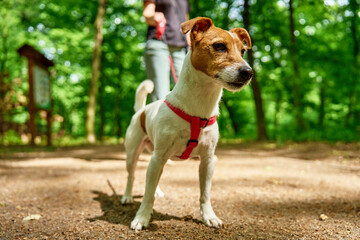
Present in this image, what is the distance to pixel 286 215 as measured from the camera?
7.95 ft

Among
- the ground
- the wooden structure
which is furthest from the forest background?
the ground

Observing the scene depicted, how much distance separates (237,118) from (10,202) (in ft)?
57.9

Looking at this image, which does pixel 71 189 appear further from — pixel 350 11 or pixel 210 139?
pixel 350 11

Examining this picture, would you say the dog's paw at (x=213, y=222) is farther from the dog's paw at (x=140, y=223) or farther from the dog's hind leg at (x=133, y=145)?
the dog's hind leg at (x=133, y=145)

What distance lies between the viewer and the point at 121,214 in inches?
98.2

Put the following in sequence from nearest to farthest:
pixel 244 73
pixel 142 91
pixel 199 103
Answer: pixel 244 73
pixel 199 103
pixel 142 91

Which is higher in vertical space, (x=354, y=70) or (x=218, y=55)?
(x=354, y=70)

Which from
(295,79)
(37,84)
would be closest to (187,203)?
(37,84)

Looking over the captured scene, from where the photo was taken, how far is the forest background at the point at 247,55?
10.7 meters

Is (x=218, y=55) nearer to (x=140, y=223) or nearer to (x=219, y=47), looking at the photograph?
(x=219, y=47)

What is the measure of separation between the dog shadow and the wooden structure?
24.0 ft

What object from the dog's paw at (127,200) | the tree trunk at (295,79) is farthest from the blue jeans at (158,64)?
the tree trunk at (295,79)

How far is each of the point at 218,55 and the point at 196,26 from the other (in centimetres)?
29

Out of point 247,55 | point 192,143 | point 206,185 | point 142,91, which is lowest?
point 206,185
